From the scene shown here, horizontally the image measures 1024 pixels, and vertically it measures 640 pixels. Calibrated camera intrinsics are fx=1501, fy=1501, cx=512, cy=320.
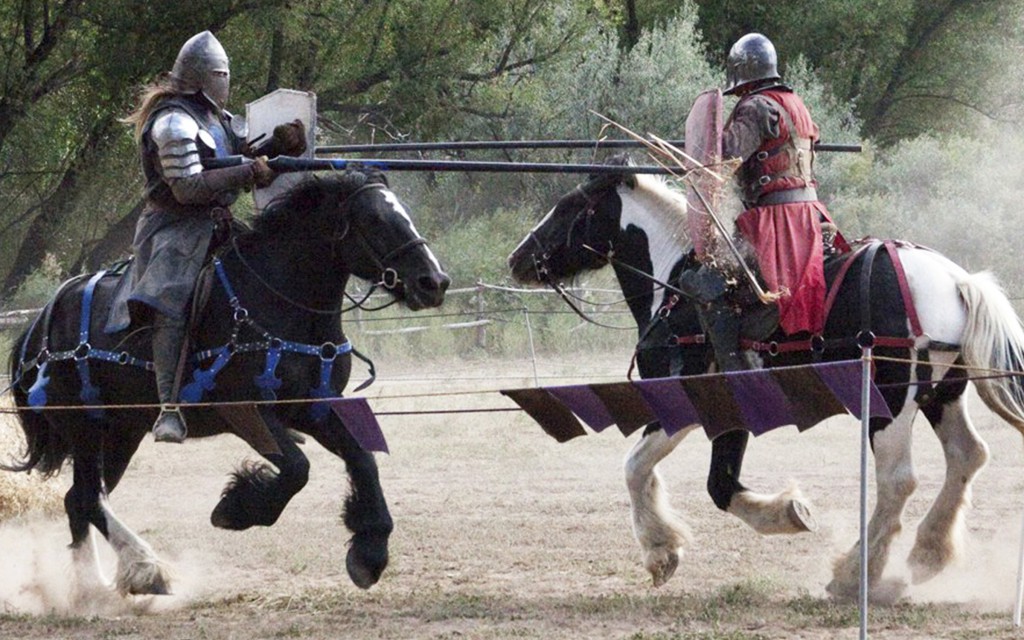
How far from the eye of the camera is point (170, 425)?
627cm

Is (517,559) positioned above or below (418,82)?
below

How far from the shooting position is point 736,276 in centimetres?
667

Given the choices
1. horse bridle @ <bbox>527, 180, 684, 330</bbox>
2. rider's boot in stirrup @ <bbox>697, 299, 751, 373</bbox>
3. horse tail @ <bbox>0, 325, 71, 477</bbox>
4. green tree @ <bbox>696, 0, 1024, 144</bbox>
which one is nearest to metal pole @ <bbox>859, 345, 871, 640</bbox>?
rider's boot in stirrup @ <bbox>697, 299, 751, 373</bbox>

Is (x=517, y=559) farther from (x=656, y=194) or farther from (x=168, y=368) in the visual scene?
(x=168, y=368)

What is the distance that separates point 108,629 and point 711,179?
3198mm

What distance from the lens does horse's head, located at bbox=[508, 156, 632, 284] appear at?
741 centimetres

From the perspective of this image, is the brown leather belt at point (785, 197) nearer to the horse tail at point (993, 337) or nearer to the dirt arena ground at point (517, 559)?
the horse tail at point (993, 337)

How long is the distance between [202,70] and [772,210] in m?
2.62

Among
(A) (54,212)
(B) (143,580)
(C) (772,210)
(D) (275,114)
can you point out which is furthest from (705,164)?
(A) (54,212)

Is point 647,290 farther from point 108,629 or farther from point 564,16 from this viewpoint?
point 564,16

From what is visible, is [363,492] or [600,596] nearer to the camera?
[363,492]

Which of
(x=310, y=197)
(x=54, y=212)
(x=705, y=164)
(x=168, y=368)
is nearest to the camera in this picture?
(x=168, y=368)

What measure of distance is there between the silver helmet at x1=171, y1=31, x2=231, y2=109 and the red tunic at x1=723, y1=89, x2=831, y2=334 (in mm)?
2292

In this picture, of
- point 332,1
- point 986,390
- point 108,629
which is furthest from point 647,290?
point 332,1
